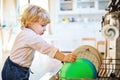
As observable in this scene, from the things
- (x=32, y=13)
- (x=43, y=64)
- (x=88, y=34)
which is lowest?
(x=43, y=64)

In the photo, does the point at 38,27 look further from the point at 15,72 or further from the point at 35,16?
the point at 15,72

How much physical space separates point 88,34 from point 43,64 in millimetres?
1885

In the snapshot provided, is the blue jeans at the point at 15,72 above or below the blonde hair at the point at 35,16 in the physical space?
below

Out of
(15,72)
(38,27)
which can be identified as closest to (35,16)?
(38,27)

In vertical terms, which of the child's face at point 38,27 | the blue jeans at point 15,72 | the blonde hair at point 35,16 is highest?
the blonde hair at point 35,16

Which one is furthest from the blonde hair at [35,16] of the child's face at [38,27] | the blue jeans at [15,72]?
the blue jeans at [15,72]

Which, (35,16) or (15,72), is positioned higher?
(35,16)

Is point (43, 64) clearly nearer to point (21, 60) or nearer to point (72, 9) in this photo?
point (72, 9)

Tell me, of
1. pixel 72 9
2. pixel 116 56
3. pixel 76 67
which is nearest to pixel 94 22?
pixel 72 9

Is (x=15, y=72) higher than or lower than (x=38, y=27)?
lower

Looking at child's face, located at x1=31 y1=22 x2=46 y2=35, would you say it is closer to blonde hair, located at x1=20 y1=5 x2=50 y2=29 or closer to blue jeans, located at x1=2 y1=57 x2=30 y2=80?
blonde hair, located at x1=20 y1=5 x2=50 y2=29

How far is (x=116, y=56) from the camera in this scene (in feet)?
4.08

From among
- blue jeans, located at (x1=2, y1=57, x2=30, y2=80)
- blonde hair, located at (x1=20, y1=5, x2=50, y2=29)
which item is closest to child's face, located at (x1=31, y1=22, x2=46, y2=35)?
blonde hair, located at (x1=20, y1=5, x2=50, y2=29)

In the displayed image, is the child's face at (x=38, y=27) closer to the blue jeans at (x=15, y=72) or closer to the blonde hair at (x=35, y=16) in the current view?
the blonde hair at (x=35, y=16)
